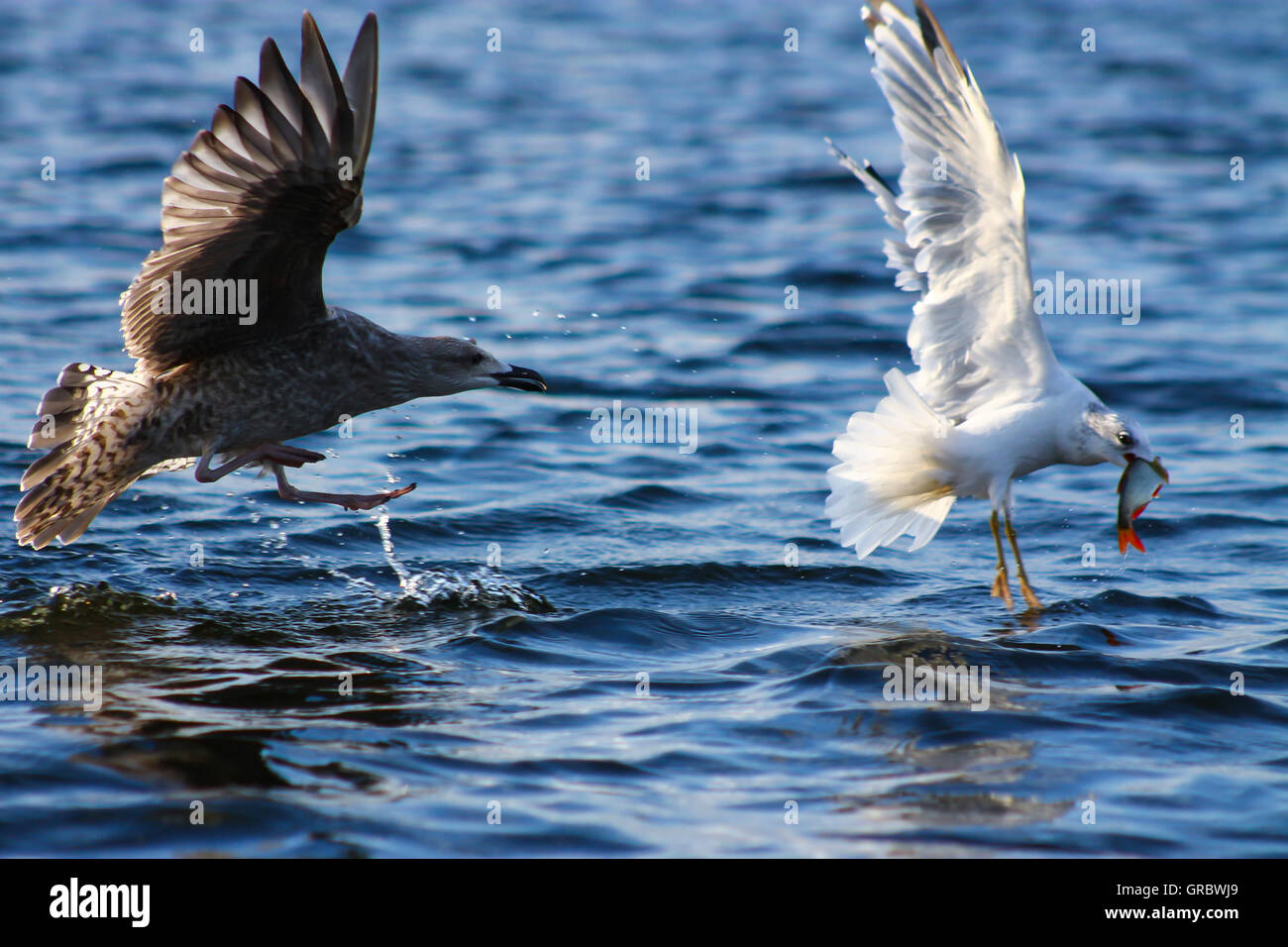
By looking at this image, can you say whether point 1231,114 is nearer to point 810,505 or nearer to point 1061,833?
point 810,505

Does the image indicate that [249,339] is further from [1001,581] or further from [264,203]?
[1001,581]

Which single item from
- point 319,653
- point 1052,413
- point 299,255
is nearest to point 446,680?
point 319,653

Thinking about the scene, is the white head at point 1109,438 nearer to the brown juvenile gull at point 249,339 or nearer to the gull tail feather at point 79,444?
the brown juvenile gull at point 249,339

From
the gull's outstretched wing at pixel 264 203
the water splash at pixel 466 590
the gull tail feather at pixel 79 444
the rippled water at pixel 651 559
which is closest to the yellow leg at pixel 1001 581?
the rippled water at pixel 651 559

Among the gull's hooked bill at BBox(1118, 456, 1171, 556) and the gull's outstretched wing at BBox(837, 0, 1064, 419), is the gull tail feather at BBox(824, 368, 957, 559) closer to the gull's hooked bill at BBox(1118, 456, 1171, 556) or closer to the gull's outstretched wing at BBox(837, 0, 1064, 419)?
the gull's outstretched wing at BBox(837, 0, 1064, 419)

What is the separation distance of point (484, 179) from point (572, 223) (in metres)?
1.84

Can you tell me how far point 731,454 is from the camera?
877cm

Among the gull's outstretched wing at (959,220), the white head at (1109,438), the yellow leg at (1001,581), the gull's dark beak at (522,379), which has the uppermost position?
the gull's outstretched wing at (959,220)

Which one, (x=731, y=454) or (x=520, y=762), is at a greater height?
(x=731, y=454)

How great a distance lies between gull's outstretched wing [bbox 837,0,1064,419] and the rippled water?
1079 millimetres

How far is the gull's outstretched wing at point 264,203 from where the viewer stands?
5.00 meters

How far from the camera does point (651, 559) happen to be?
691 cm

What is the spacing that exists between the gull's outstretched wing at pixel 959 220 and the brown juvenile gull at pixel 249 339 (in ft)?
5.68
